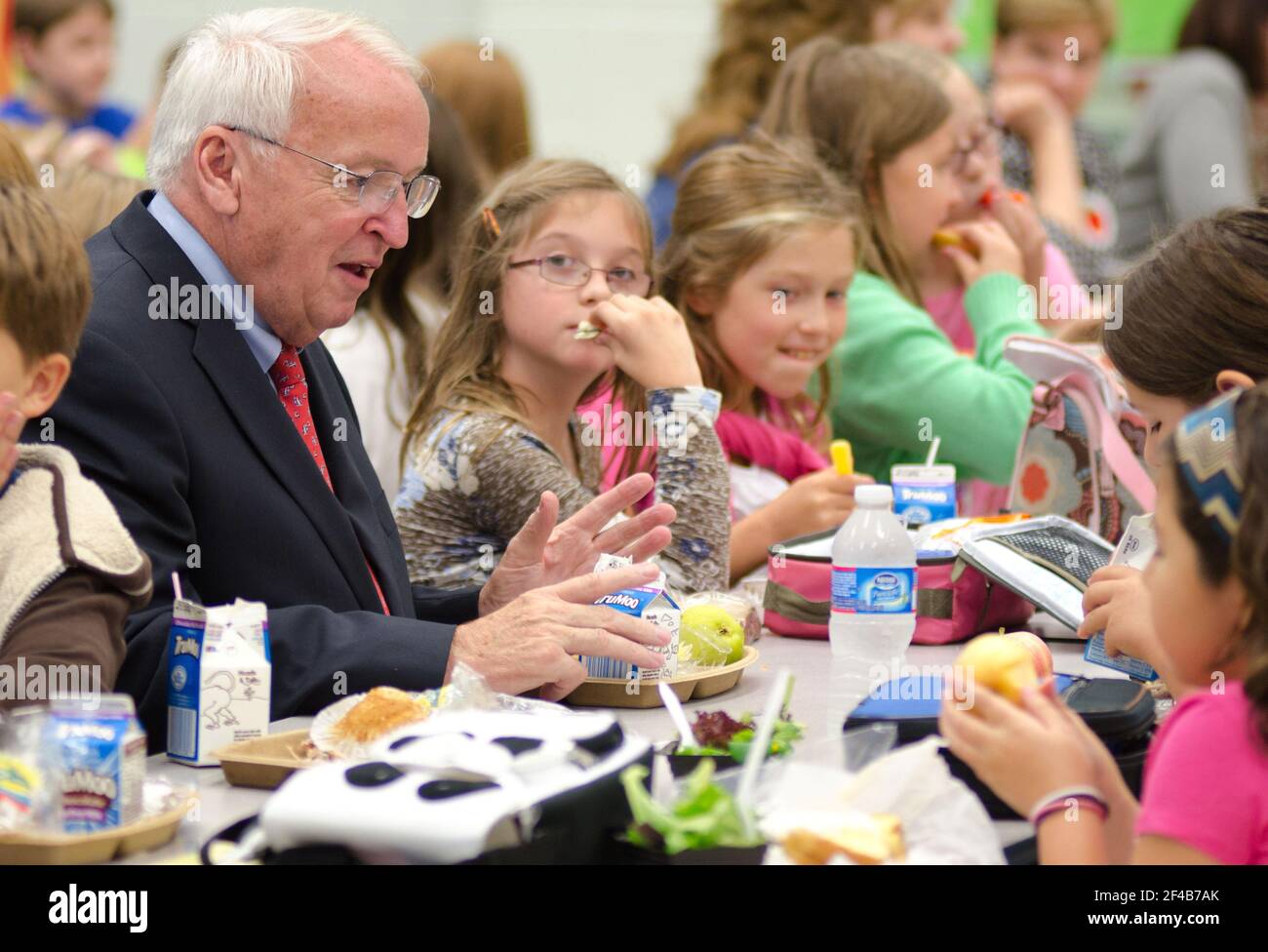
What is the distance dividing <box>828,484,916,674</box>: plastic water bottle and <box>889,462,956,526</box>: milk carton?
0.54m

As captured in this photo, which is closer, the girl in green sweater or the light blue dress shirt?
the light blue dress shirt

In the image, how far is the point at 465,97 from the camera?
16.5ft

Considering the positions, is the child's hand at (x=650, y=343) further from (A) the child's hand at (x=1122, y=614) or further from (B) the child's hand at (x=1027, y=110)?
(B) the child's hand at (x=1027, y=110)

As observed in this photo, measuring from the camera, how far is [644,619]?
88.0 inches

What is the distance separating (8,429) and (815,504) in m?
1.76

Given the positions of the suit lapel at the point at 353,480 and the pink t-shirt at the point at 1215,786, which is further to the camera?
the suit lapel at the point at 353,480

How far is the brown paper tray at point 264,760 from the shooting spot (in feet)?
5.92

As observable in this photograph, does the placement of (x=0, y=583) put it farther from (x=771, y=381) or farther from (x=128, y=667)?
(x=771, y=381)

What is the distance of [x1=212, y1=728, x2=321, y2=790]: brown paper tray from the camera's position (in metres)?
1.80

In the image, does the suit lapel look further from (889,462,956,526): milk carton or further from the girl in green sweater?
the girl in green sweater

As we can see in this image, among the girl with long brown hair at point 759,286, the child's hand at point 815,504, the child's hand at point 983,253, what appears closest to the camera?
the child's hand at point 815,504

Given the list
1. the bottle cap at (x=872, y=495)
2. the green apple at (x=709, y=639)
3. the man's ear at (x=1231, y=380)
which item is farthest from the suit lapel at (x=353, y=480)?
the man's ear at (x=1231, y=380)

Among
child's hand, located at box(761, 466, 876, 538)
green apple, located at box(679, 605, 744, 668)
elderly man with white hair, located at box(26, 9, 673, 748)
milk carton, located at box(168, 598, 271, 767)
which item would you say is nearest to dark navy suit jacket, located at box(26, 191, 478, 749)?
elderly man with white hair, located at box(26, 9, 673, 748)
